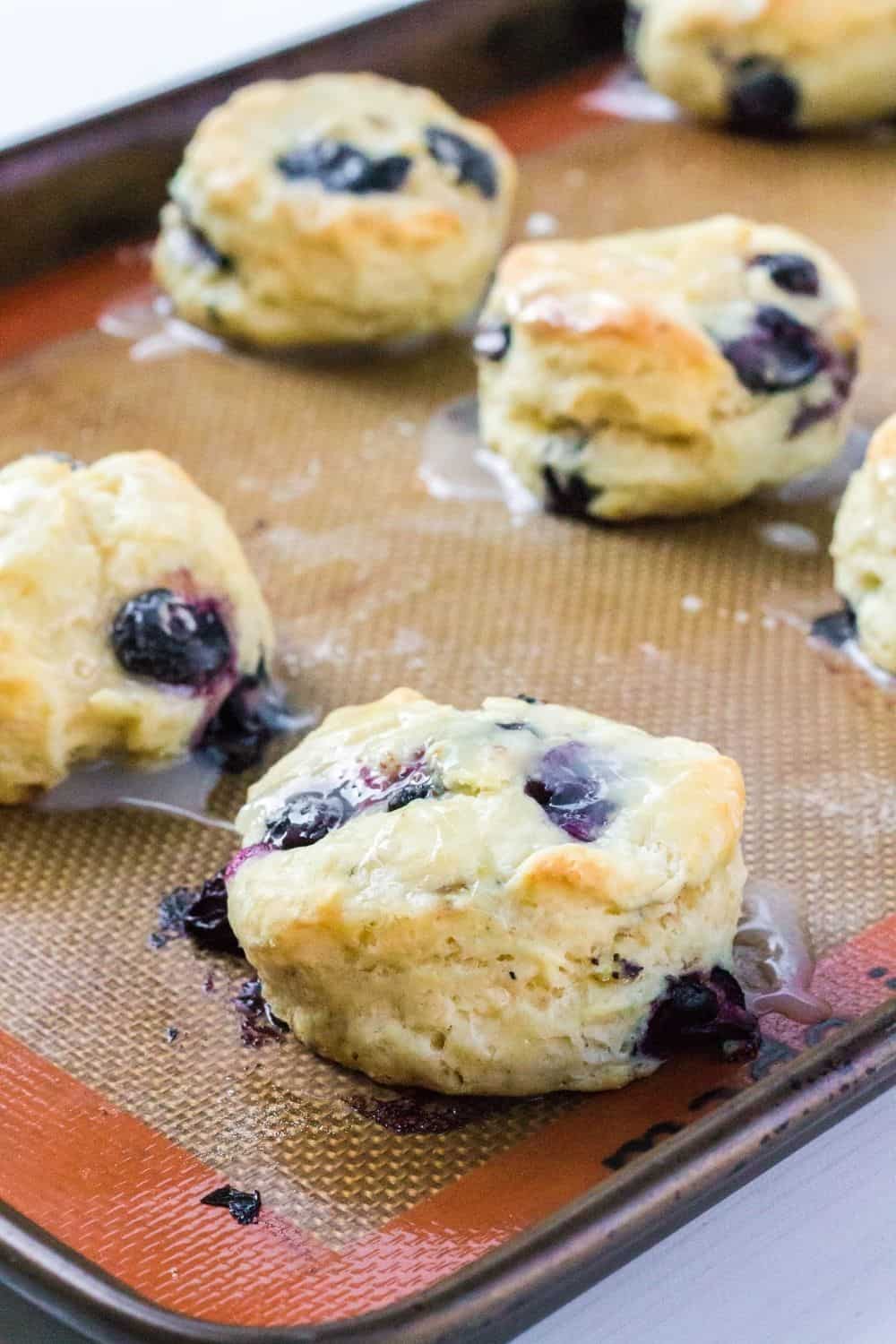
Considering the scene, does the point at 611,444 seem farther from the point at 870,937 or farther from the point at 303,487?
the point at 870,937

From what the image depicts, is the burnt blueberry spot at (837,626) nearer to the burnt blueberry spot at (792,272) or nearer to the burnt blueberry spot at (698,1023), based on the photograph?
the burnt blueberry spot at (792,272)

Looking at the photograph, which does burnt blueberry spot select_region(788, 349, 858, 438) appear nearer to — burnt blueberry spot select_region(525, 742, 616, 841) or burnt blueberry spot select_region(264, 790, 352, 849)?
burnt blueberry spot select_region(525, 742, 616, 841)

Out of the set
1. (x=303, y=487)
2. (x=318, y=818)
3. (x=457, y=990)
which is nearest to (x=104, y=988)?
(x=318, y=818)

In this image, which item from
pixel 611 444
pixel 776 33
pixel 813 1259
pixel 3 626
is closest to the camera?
pixel 813 1259

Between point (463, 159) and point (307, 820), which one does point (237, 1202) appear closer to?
point (307, 820)

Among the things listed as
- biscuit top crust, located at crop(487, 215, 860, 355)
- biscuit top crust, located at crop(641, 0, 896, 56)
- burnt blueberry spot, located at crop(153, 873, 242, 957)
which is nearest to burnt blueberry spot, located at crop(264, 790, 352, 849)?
burnt blueberry spot, located at crop(153, 873, 242, 957)
